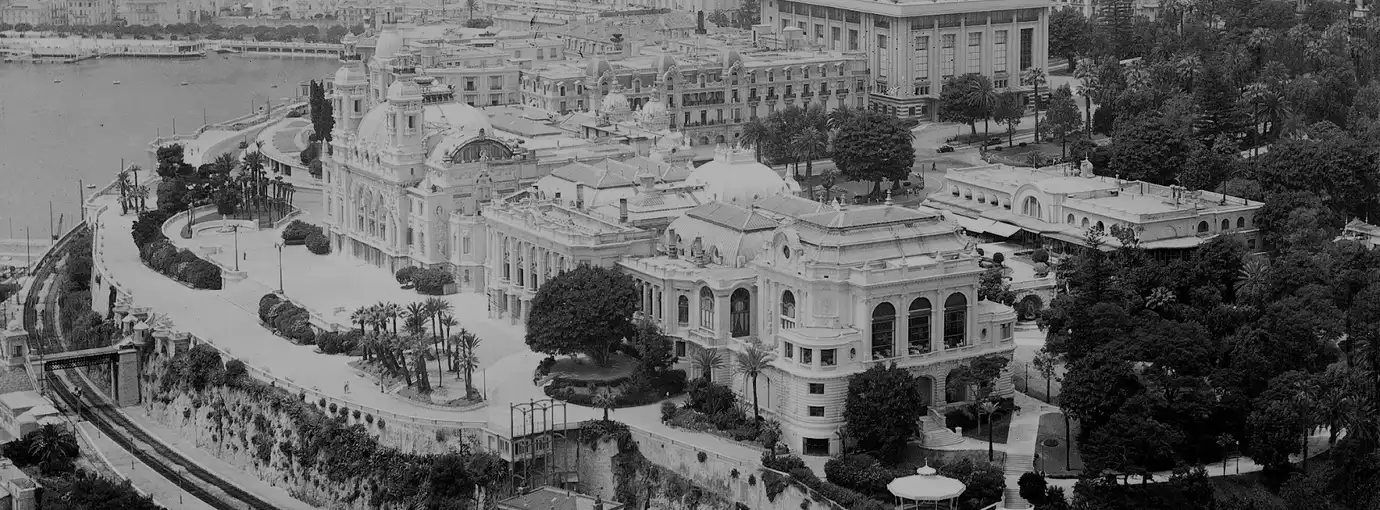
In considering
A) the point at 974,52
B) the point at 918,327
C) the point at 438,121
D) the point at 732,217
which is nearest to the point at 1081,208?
the point at 732,217

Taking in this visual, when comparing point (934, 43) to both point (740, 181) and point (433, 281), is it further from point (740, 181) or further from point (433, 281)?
point (740, 181)

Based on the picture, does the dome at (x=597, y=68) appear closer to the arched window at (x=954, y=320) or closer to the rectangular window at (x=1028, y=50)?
the rectangular window at (x=1028, y=50)

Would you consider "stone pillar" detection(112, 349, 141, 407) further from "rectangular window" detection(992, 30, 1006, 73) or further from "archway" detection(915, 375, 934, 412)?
"rectangular window" detection(992, 30, 1006, 73)

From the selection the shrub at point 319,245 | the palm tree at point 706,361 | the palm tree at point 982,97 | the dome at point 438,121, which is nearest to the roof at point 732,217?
the palm tree at point 706,361

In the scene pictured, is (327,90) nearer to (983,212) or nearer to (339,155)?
(339,155)

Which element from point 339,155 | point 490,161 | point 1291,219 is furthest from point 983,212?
point 339,155
